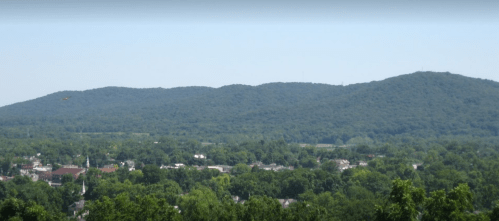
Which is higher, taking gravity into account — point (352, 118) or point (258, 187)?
point (258, 187)

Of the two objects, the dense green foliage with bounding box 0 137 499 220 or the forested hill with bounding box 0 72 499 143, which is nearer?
the dense green foliage with bounding box 0 137 499 220

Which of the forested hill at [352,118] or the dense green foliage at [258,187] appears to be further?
the forested hill at [352,118]

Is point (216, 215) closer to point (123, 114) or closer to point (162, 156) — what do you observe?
point (162, 156)

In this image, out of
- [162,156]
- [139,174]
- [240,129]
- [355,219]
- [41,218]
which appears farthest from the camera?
[240,129]

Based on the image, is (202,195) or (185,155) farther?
(185,155)

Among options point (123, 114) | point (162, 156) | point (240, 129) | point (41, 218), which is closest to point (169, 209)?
point (41, 218)

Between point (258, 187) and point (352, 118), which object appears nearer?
point (258, 187)

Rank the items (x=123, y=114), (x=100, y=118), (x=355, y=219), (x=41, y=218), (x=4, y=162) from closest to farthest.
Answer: (x=41, y=218)
(x=355, y=219)
(x=4, y=162)
(x=100, y=118)
(x=123, y=114)

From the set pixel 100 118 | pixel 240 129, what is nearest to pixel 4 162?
pixel 240 129

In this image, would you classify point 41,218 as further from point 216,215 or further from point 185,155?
point 185,155
